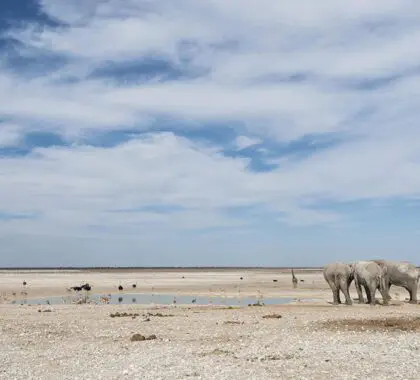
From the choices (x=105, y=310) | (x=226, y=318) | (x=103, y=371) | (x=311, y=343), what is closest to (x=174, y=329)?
(x=226, y=318)

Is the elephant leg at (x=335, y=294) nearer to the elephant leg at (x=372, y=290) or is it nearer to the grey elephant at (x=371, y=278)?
the grey elephant at (x=371, y=278)

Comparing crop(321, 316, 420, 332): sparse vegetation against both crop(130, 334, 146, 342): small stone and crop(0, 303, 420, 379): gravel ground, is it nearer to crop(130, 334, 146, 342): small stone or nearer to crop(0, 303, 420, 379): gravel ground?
crop(0, 303, 420, 379): gravel ground

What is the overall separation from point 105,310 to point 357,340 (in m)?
17.2

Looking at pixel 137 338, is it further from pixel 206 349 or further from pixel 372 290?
pixel 372 290

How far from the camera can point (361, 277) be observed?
3681cm

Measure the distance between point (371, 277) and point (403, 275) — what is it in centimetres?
→ 317

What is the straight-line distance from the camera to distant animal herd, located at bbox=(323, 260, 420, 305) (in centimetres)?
3641

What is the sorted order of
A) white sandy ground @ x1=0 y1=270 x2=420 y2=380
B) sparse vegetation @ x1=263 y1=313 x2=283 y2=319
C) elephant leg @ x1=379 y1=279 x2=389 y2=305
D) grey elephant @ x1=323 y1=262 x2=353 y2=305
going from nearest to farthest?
white sandy ground @ x1=0 y1=270 x2=420 y2=380 < sparse vegetation @ x1=263 y1=313 x2=283 y2=319 < elephant leg @ x1=379 y1=279 x2=389 y2=305 < grey elephant @ x1=323 y1=262 x2=353 y2=305

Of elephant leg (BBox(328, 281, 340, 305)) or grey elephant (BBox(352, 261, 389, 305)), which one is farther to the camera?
elephant leg (BBox(328, 281, 340, 305))

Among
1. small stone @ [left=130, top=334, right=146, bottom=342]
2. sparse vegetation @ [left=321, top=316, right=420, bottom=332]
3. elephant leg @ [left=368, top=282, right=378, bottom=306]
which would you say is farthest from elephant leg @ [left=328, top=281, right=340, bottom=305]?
small stone @ [left=130, top=334, right=146, bottom=342]

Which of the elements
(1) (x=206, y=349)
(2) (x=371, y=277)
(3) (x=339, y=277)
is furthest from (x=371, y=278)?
(1) (x=206, y=349)

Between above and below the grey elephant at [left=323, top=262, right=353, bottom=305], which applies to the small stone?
below

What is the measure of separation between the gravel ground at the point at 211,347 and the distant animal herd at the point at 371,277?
8.38 m

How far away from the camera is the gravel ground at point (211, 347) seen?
1494cm
